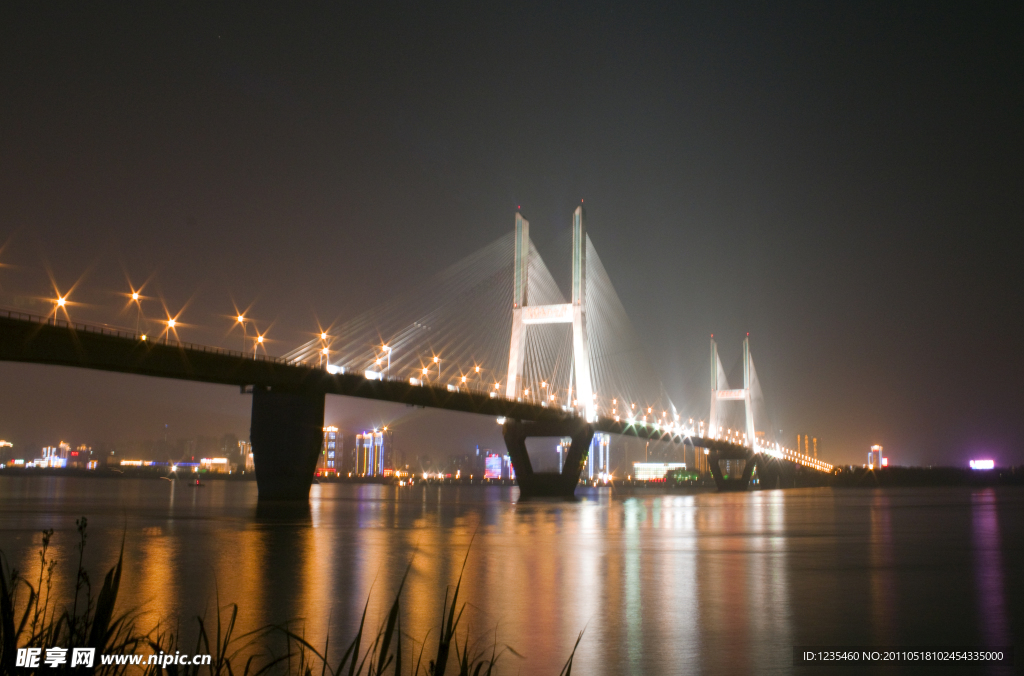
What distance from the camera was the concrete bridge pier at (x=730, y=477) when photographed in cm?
11669

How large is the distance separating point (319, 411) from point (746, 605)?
3789 cm

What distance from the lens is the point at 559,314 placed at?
203ft

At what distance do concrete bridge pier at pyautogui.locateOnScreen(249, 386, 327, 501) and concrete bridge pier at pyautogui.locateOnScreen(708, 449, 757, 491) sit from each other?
77.6 meters

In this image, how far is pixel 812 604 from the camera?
1544 cm

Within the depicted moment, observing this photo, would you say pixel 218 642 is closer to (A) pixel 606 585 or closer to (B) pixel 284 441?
(A) pixel 606 585

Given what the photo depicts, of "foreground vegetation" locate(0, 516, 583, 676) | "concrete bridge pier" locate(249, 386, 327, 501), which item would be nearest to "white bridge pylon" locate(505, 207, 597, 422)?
"concrete bridge pier" locate(249, 386, 327, 501)

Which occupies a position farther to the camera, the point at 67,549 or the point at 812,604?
the point at 67,549

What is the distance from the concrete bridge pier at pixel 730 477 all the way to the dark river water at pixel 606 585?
83.7 m

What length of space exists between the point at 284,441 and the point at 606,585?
110ft

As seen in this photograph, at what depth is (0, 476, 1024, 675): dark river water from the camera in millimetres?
12188

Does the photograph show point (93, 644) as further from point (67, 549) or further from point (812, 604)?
point (67, 549)

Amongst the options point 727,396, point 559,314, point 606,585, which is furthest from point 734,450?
point 606,585

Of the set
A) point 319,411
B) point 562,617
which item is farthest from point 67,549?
point 319,411

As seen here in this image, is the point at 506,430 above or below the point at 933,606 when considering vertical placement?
above
